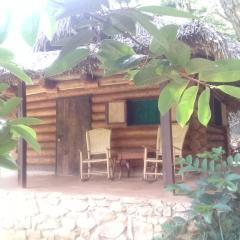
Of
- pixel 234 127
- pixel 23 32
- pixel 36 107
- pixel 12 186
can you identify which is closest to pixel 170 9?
pixel 23 32

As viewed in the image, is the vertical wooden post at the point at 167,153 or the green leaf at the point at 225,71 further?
the vertical wooden post at the point at 167,153

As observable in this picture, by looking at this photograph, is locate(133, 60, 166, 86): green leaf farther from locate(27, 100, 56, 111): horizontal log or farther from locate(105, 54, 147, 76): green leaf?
locate(27, 100, 56, 111): horizontal log

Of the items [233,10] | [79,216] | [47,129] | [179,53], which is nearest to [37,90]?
[47,129]

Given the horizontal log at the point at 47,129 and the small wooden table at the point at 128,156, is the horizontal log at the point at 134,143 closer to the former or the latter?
the small wooden table at the point at 128,156

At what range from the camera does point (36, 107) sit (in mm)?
9508

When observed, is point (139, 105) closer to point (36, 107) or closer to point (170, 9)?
point (36, 107)

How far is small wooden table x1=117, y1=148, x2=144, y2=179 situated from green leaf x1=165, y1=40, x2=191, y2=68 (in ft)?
21.6

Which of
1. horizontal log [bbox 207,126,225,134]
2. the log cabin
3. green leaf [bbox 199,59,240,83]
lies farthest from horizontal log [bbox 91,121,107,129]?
green leaf [bbox 199,59,240,83]

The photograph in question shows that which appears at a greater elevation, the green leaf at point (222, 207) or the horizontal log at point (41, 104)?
the horizontal log at point (41, 104)

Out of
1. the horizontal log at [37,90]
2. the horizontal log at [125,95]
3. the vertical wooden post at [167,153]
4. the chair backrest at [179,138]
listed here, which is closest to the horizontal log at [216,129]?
the horizontal log at [125,95]

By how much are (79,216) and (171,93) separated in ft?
16.5

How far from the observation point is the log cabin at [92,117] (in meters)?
7.83

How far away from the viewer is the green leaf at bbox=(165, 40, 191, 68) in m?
0.70

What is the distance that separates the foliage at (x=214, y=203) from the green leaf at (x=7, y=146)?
3545mm
